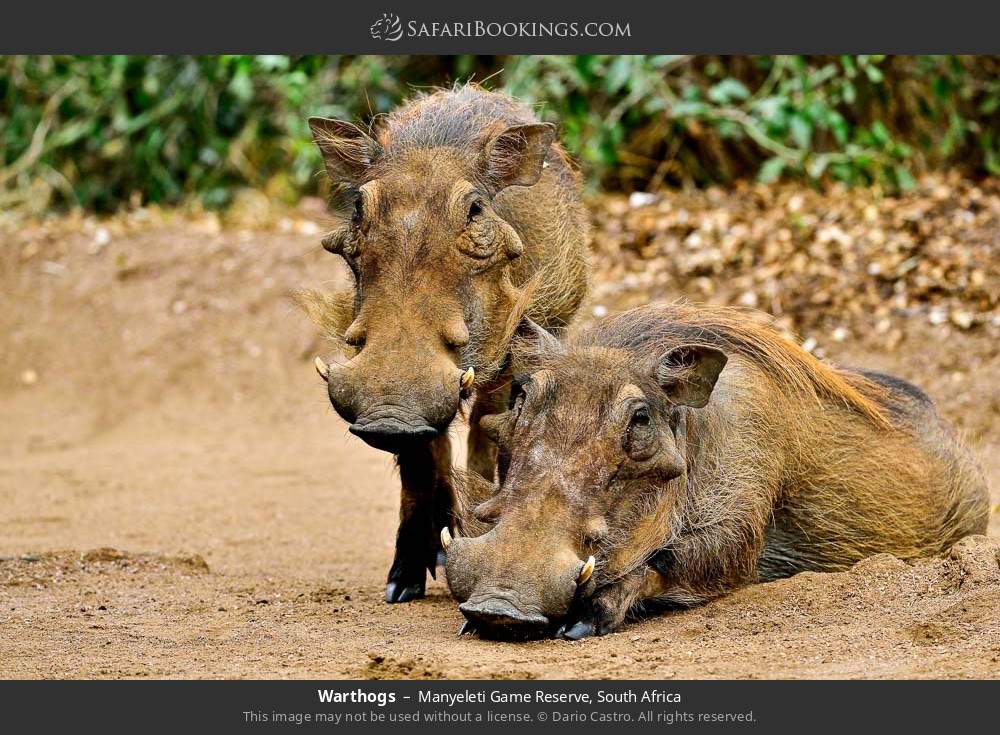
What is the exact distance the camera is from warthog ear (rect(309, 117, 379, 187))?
5629 mm

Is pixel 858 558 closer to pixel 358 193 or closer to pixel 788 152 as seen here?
pixel 358 193

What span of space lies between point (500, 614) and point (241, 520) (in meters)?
3.63

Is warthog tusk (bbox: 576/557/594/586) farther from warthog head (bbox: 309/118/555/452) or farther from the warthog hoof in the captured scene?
the warthog hoof

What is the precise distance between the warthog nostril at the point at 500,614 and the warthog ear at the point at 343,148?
6.60 feet

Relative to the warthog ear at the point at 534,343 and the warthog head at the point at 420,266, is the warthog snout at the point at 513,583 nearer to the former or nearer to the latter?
the warthog head at the point at 420,266

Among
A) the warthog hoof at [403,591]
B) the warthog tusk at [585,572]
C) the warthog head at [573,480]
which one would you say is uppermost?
the warthog head at [573,480]

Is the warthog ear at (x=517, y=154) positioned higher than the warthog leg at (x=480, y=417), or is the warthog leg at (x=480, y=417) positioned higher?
the warthog ear at (x=517, y=154)

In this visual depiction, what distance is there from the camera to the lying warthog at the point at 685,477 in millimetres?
4480

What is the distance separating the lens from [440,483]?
232 inches

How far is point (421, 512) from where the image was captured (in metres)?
5.84

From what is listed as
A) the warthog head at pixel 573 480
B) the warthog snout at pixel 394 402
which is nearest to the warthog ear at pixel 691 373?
the warthog head at pixel 573 480

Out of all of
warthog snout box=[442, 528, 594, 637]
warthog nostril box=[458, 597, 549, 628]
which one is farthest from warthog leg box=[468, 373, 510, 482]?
warthog nostril box=[458, 597, 549, 628]

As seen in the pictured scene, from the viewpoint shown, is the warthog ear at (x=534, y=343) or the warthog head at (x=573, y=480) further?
the warthog ear at (x=534, y=343)

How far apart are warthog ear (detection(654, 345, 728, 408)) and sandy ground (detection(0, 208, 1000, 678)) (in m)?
0.71
